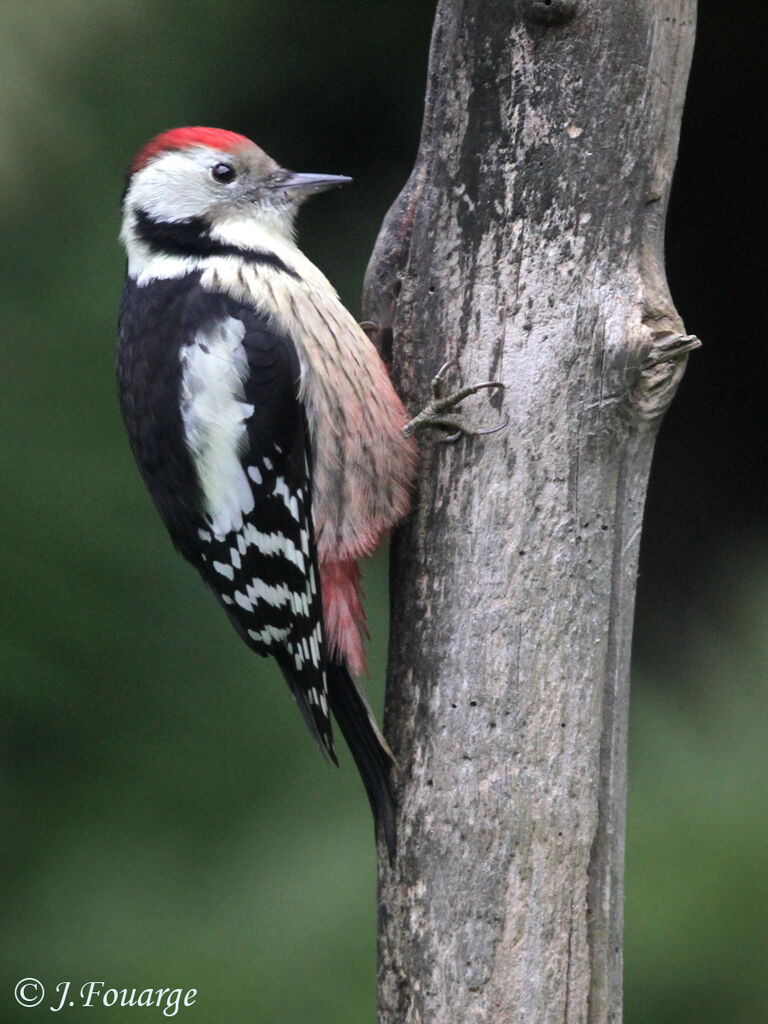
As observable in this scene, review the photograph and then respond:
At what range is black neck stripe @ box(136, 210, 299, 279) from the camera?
1.95m

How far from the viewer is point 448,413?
170cm

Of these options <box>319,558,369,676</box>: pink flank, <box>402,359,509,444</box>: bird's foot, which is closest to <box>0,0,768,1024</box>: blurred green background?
<box>319,558,369,676</box>: pink flank

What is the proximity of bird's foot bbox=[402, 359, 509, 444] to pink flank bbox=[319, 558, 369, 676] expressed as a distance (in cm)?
32

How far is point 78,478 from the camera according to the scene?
2.90 m

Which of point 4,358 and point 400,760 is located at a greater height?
point 4,358

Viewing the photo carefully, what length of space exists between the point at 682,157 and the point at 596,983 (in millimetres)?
2182

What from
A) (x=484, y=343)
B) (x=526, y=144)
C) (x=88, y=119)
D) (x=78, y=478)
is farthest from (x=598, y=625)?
(x=88, y=119)

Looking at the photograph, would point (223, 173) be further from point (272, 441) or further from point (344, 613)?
point (344, 613)

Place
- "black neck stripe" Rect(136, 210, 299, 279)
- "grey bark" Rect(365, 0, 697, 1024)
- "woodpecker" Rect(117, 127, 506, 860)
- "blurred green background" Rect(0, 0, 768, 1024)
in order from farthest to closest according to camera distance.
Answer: "blurred green background" Rect(0, 0, 768, 1024) → "black neck stripe" Rect(136, 210, 299, 279) → "woodpecker" Rect(117, 127, 506, 860) → "grey bark" Rect(365, 0, 697, 1024)

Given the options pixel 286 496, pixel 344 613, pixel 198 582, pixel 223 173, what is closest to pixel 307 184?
pixel 223 173

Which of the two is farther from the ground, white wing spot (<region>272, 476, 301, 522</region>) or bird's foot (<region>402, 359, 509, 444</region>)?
bird's foot (<region>402, 359, 509, 444</region>)

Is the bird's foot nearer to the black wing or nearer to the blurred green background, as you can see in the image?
the black wing

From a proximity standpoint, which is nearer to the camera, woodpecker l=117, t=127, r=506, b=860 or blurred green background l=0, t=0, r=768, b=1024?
woodpecker l=117, t=127, r=506, b=860

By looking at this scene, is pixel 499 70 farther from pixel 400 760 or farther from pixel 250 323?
pixel 400 760
